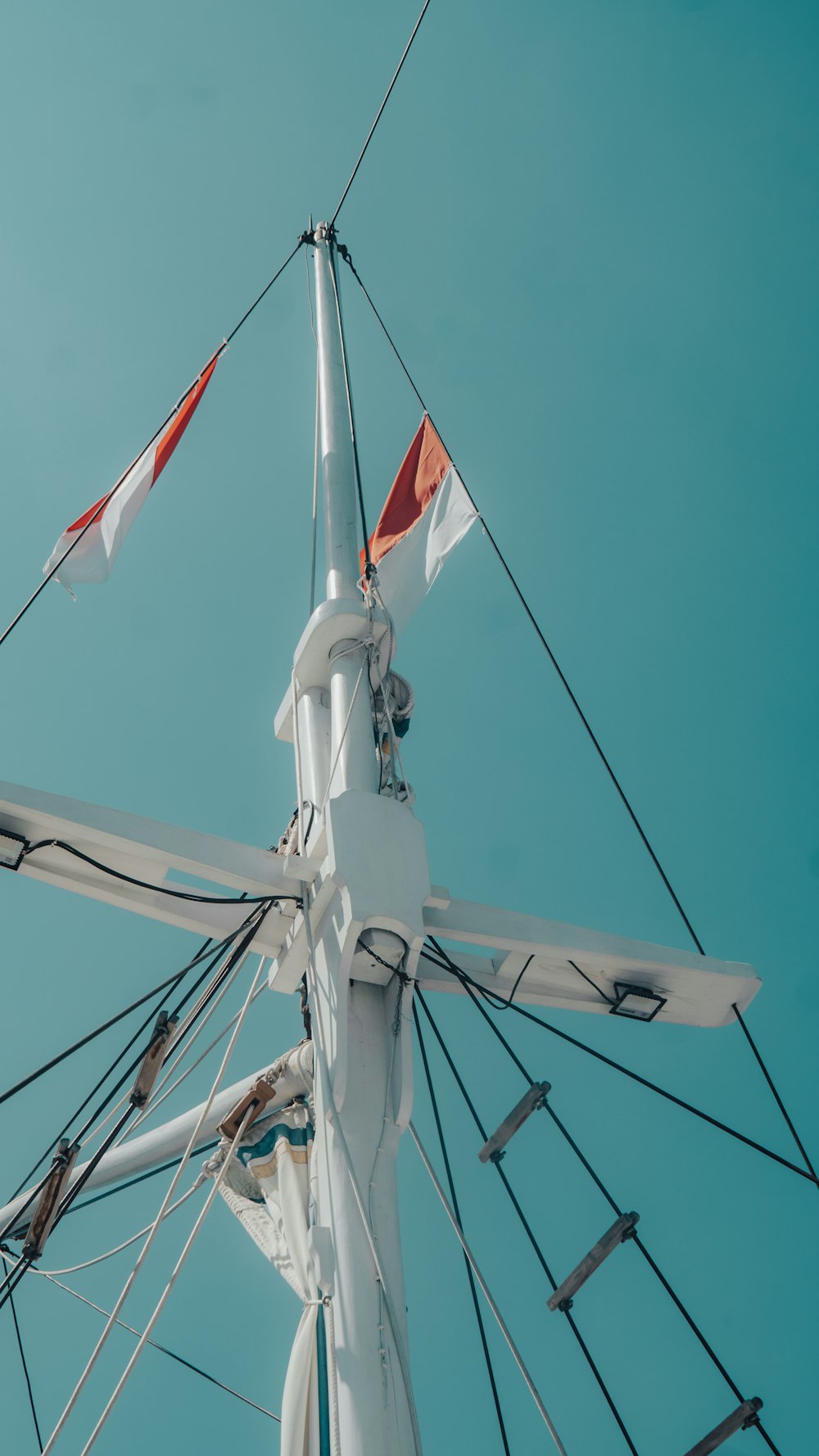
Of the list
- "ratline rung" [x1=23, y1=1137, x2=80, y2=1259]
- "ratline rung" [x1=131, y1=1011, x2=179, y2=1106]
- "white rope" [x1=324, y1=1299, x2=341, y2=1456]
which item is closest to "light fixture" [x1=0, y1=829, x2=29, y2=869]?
"ratline rung" [x1=131, y1=1011, x2=179, y2=1106]

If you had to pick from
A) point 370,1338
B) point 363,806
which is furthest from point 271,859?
point 370,1338

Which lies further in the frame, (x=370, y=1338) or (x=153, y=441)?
(x=153, y=441)

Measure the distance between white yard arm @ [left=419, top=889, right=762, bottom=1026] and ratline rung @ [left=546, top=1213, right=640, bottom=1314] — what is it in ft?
4.44

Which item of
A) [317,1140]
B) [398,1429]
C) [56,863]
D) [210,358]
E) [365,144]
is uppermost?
[365,144]

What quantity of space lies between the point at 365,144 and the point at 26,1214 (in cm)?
1038

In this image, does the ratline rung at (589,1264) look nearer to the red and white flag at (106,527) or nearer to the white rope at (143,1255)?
the white rope at (143,1255)

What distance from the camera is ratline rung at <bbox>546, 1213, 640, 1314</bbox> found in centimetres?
743

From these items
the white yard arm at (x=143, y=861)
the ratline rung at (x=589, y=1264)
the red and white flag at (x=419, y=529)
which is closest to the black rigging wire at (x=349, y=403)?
the red and white flag at (x=419, y=529)

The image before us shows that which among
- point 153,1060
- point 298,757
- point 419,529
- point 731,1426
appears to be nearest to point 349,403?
point 419,529

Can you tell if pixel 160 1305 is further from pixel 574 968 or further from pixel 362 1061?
pixel 574 968

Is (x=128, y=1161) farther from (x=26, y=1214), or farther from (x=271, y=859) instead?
(x=271, y=859)

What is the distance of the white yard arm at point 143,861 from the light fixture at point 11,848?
0.07 feet

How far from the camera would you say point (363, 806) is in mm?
6824

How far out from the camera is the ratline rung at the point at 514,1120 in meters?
7.77
